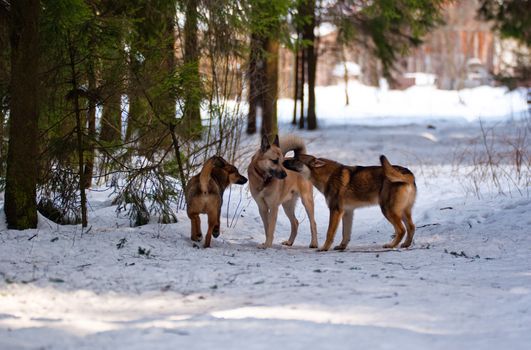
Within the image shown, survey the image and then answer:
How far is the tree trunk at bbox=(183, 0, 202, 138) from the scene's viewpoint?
10.6m

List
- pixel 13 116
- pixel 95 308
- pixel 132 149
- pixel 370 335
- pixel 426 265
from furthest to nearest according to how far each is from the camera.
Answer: pixel 132 149 < pixel 13 116 < pixel 426 265 < pixel 95 308 < pixel 370 335

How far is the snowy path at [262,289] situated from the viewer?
5355 millimetres

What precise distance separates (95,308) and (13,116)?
3.62 m

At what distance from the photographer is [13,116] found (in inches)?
358

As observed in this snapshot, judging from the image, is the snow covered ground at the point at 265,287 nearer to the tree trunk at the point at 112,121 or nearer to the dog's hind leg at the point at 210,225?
the dog's hind leg at the point at 210,225

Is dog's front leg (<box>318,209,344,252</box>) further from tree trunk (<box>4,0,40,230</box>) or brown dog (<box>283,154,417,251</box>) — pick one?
tree trunk (<box>4,0,40,230</box>)

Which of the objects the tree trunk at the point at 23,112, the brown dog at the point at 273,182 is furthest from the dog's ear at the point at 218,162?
the tree trunk at the point at 23,112

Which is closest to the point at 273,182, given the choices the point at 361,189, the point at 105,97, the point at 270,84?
the point at 361,189

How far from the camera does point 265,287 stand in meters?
7.07

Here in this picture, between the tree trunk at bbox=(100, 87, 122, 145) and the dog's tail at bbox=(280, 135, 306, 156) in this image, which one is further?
the dog's tail at bbox=(280, 135, 306, 156)

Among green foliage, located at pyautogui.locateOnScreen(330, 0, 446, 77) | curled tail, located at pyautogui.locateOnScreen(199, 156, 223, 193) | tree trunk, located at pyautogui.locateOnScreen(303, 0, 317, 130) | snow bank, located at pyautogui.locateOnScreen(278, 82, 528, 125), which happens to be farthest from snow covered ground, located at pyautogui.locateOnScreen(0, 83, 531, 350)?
snow bank, located at pyautogui.locateOnScreen(278, 82, 528, 125)

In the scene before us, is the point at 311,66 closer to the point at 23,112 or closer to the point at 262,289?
the point at 23,112

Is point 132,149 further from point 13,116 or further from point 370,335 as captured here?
point 370,335

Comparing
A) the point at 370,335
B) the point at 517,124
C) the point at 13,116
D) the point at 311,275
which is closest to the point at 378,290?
the point at 311,275
